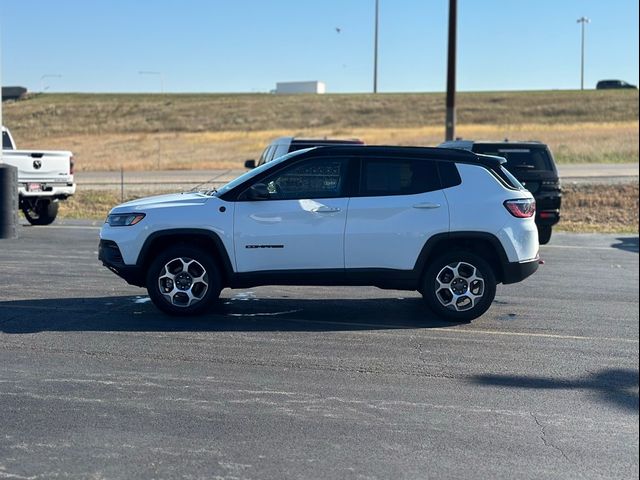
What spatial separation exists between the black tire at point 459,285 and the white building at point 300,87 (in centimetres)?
11142

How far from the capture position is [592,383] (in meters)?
6.77

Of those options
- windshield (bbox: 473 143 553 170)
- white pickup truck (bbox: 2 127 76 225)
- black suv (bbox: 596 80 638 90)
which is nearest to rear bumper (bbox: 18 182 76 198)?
white pickup truck (bbox: 2 127 76 225)

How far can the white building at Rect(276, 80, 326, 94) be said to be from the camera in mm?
119312

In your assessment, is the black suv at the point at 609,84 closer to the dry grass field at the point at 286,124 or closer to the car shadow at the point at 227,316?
the dry grass field at the point at 286,124

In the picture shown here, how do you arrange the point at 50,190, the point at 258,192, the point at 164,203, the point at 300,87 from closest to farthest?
the point at 258,192 < the point at 164,203 < the point at 50,190 < the point at 300,87

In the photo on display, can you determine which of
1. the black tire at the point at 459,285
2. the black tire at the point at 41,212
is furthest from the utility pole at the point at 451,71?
the black tire at the point at 459,285

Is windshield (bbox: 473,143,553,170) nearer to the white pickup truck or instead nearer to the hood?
the hood

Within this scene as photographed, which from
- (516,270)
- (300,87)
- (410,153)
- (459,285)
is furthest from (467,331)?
(300,87)

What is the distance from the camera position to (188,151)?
5406cm

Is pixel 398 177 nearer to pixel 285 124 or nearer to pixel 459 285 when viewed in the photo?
pixel 459 285

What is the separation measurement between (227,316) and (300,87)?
373 ft

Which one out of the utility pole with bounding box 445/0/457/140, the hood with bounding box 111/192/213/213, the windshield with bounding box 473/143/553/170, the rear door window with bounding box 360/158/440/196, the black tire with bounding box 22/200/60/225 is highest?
the utility pole with bounding box 445/0/457/140

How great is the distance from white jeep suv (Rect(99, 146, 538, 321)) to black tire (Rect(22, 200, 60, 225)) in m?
9.41

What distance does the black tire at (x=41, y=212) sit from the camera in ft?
58.1
